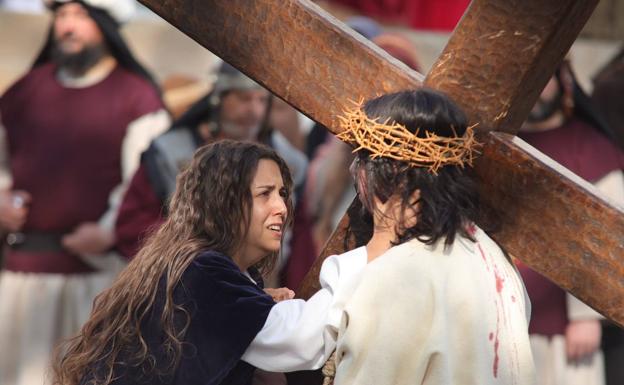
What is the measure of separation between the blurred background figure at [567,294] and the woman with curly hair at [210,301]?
248cm

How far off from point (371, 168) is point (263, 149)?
533mm

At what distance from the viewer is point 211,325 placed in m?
3.62

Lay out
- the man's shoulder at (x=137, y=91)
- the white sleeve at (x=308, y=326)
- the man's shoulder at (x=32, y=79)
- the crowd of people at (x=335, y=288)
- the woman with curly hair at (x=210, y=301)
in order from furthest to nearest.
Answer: the man's shoulder at (x=32, y=79) < the man's shoulder at (x=137, y=91) < the woman with curly hair at (x=210, y=301) < the white sleeve at (x=308, y=326) < the crowd of people at (x=335, y=288)

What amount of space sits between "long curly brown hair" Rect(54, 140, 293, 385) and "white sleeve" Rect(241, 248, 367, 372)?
0.21 meters

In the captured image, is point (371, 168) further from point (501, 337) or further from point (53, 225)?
point (53, 225)

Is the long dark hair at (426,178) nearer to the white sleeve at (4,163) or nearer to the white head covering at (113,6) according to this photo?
the white sleeve at (4,163)

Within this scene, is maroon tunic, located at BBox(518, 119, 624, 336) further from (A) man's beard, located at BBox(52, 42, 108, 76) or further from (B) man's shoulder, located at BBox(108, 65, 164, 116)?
(A) man's beard, located at BBox(52, 42, 108, 76)

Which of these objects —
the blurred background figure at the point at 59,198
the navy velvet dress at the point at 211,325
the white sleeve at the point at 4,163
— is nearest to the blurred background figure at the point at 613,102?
the blurred background figure at the point at 59,198

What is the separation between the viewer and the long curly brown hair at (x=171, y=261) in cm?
368

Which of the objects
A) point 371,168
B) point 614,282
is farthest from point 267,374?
point 614,282

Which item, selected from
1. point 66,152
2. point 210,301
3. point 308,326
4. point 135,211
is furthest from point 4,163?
point 308,326

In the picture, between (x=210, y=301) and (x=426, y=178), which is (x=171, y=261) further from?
(x=426, y=178)

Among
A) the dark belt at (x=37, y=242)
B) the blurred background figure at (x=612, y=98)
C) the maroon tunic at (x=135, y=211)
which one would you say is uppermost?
the blurred background figure at (x=612, y=98)

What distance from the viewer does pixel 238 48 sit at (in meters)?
3.67
